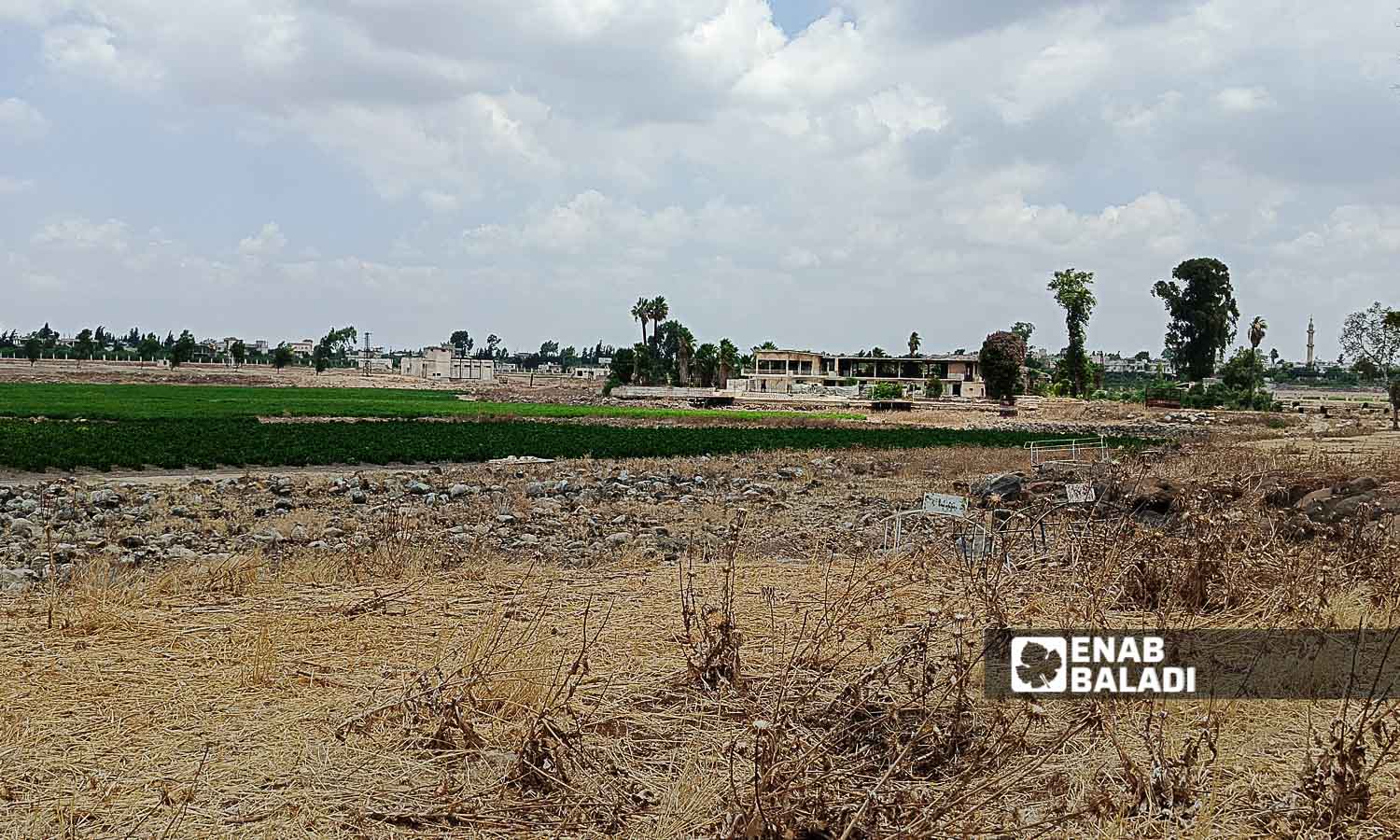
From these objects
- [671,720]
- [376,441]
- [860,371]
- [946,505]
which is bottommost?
[376,441]

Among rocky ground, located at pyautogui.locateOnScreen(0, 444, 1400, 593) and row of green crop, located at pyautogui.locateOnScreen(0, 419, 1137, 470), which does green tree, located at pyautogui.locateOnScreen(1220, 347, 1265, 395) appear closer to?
row of green crop, located at pyautogui.locateOnScreen(0, 419, 1137, 470)

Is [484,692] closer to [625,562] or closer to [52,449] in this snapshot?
[625,562]

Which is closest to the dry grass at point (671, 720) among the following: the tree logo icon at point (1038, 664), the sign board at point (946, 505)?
the tree logo icon at point (1038, 664)

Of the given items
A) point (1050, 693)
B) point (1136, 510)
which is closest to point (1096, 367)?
point (1136, 510)

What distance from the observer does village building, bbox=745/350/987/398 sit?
11706 cm

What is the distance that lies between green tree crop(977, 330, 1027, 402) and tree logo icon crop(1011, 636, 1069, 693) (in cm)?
9407

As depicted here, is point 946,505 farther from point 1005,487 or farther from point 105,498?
point 105,498

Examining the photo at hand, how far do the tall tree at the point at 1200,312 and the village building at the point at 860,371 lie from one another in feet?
70.5

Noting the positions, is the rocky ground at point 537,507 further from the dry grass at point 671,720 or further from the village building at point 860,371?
the village building at point 860,371

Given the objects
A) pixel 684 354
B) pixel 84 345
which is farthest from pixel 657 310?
pixel 84 345

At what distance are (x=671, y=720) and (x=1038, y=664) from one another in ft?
7.29

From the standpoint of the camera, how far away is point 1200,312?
10894 centimetres

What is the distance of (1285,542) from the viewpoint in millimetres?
9023

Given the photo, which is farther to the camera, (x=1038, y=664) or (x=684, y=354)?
(x=684, y=354)
